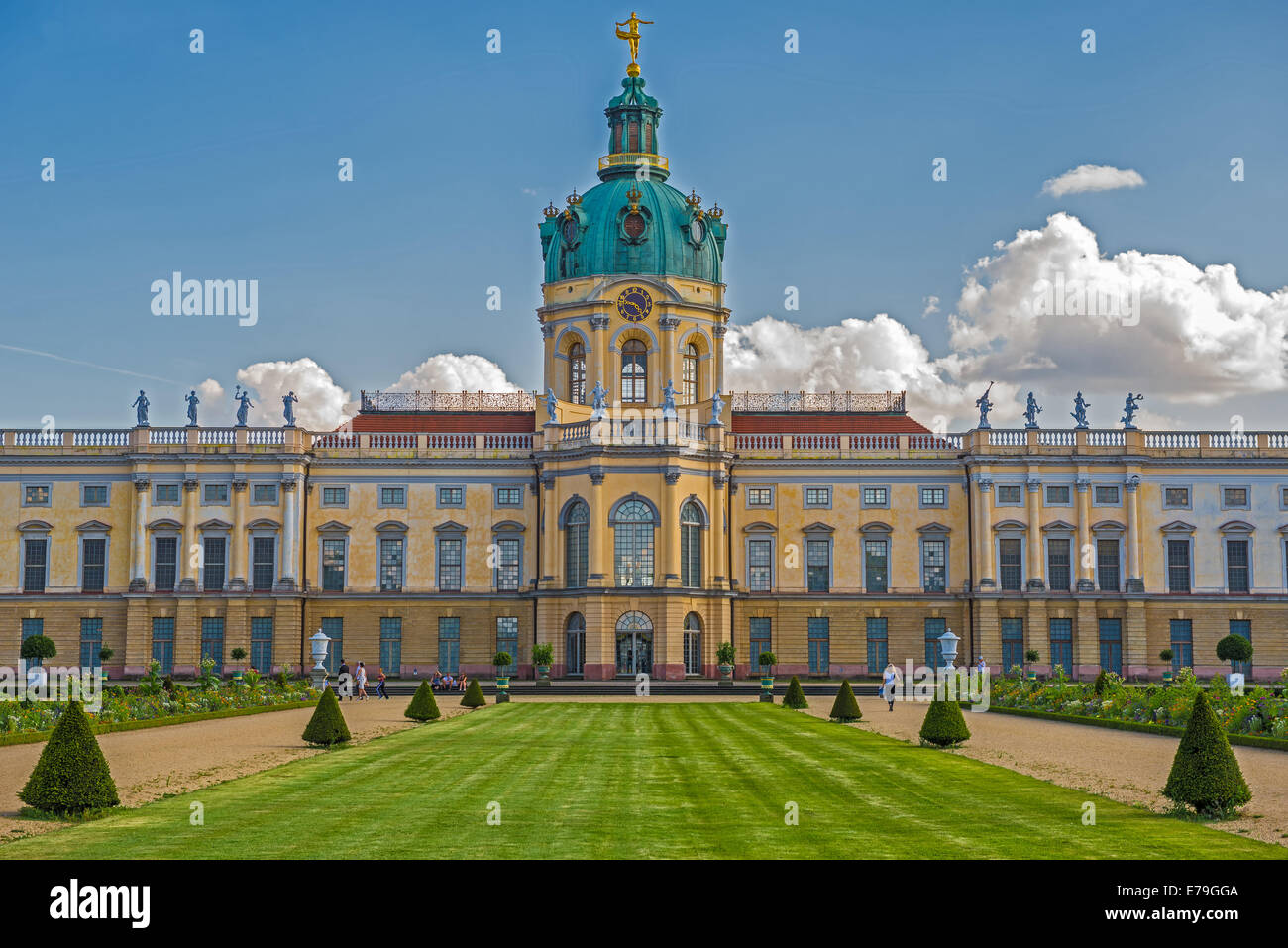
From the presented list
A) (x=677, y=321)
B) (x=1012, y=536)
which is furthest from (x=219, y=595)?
(x=1012, y=536)

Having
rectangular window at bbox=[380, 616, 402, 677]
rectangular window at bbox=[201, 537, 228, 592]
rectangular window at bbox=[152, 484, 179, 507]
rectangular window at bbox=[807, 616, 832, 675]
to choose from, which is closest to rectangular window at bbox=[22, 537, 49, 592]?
rectangular window at bbox=[152, 484, 179, 507]

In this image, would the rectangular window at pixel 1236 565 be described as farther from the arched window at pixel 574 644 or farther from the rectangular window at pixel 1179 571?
the arched window at pixel 574 644

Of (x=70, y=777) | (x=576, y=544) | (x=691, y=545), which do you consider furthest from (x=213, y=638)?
(x=70, y=777)

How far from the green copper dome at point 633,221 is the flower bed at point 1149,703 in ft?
103

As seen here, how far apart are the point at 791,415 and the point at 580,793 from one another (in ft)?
186

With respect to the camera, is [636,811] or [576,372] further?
[576,372]

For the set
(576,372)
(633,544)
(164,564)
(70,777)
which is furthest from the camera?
(576,372)

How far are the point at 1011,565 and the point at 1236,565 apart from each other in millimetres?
10684

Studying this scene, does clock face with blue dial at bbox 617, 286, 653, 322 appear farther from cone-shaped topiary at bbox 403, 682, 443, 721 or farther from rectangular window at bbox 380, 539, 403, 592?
cone-shaped topiary at bbox 403, 682, 443, 721

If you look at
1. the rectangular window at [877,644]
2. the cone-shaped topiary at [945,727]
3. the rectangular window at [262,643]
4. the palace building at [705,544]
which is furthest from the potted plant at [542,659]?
the cone-shaped topiary at [945,727]

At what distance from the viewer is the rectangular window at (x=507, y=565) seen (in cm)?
6862

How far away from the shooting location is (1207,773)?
61.7 feet

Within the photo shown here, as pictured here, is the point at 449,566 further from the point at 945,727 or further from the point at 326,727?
the point at 945,727
